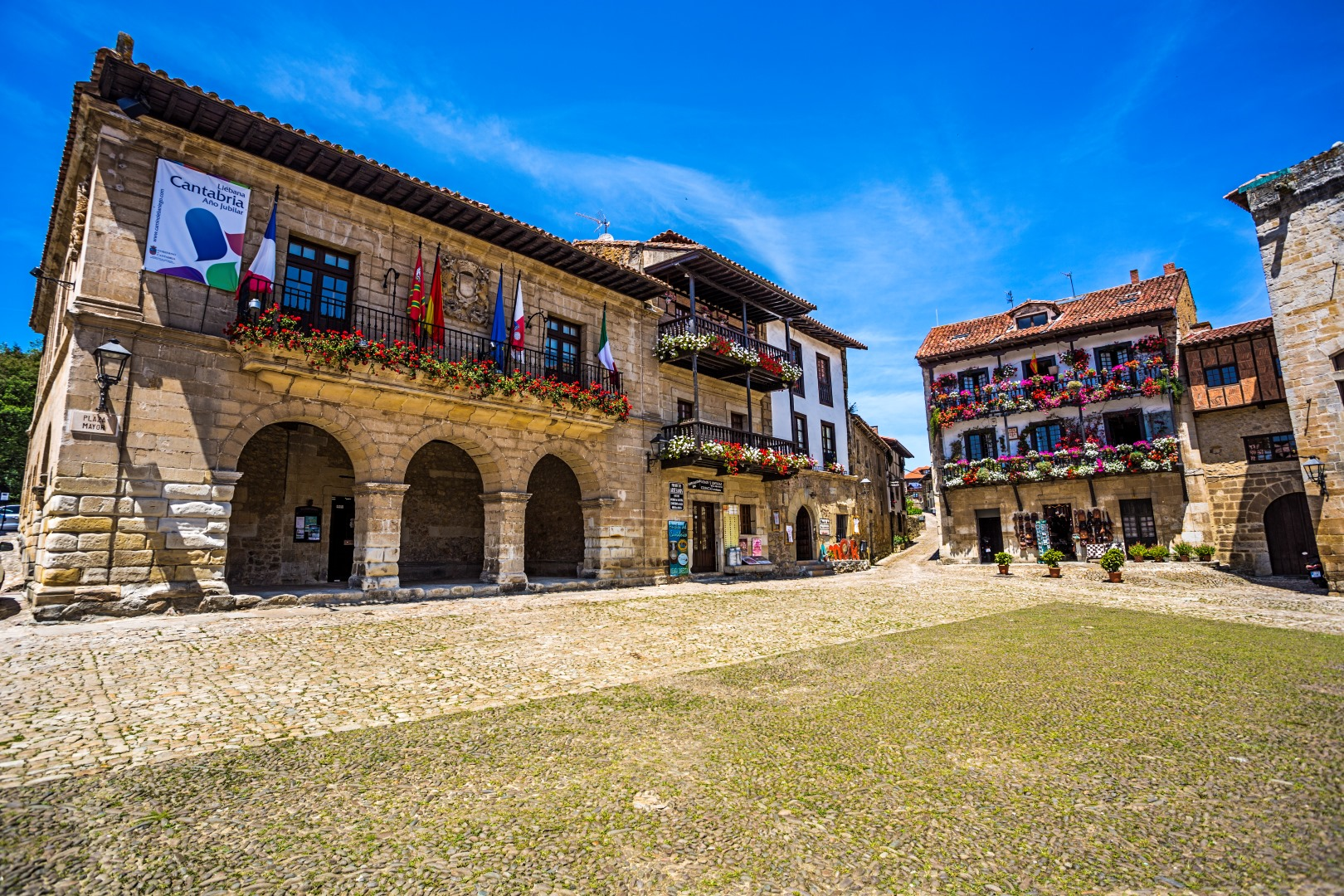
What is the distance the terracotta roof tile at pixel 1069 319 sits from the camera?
2370 cm

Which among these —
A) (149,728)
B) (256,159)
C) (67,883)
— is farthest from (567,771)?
(256,159)

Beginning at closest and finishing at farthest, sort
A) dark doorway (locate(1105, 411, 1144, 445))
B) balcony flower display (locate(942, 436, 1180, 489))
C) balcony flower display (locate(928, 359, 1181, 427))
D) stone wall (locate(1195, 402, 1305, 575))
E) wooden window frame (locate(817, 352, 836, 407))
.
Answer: stone wall (locate(1195, 402, 1305, 575)) → balcony flower display (locate(942, 436, 1180, 489)) → balcony flower display (locate(928, 359, 1181, 427)) → dark doorway (locate(1105, 411, 1144, 445)) → wooden window frame (locate(817, 352, 836, 407))

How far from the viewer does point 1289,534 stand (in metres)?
20.1

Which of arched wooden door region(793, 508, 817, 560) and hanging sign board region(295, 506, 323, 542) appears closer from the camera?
hanging sign board region(295, 506, 323, 542)

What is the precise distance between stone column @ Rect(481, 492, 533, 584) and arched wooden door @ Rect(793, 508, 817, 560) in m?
13.5

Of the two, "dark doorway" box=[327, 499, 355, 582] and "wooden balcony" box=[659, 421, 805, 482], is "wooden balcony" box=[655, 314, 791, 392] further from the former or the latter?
"dark doorway" box=[327, 499, 355, 582]

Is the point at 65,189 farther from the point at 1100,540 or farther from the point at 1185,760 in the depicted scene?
the point at 1100,540

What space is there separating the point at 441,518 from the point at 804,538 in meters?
14.6

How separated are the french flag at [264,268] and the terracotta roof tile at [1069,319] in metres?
25.7

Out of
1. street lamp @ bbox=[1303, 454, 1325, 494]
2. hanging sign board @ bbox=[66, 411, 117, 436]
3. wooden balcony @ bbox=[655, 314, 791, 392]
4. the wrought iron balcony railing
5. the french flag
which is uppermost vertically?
wooden balcony @ bbox=[655, 314, 791, 392]

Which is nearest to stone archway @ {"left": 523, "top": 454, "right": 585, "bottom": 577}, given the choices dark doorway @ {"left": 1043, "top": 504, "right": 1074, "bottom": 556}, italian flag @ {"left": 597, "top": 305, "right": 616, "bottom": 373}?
italian flag @ {"left": 597, "top": 305, "right": 616, "bottom": 373}

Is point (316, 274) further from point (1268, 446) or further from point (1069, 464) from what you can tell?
point (1268, 446)

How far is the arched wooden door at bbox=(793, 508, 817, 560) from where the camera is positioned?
25038 millimetres

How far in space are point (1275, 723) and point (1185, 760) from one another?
1.31 meters
